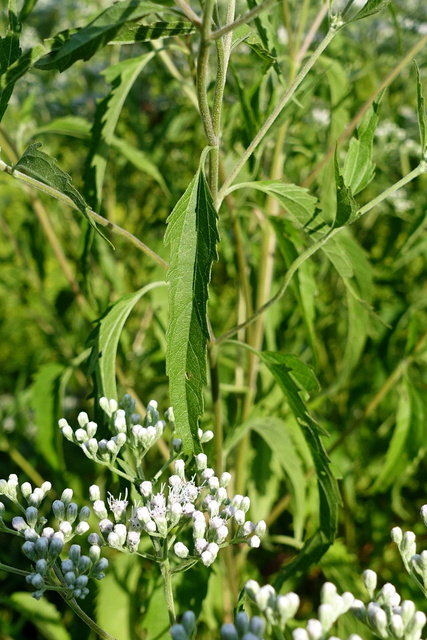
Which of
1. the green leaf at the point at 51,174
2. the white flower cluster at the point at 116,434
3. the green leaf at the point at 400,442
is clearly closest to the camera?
the green leaf at the point at 51,174

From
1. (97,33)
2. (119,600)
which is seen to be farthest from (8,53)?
(119,600)

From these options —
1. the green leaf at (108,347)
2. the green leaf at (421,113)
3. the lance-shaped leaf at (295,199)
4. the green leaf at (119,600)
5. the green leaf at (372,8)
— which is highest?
the green leaf at (372,8)

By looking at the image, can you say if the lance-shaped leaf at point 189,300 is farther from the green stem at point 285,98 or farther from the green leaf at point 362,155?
the green leaf at point 362,155

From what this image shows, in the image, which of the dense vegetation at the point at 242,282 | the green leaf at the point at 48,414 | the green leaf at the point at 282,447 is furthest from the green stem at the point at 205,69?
the green leaf at the point at 48,414

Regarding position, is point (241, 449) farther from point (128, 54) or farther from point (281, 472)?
point (128, 54)

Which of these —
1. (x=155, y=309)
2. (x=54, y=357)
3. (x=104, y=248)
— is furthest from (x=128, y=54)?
(x=155, y=309)

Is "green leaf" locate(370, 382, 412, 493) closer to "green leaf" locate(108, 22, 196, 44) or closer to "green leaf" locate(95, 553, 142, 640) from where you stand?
"green leaf" locate(95, 553, 142, 640)

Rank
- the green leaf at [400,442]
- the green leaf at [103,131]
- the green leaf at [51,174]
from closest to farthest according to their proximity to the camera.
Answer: the green leaf at [51,174] < the green leaf at [103,131] < the green leaf at [400,442]
